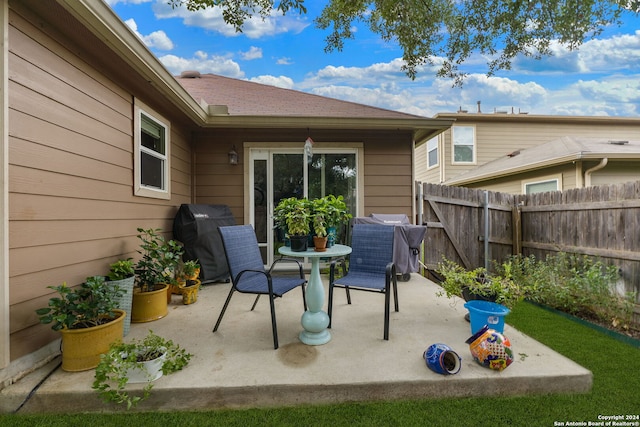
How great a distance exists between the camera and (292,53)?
6.37 meters

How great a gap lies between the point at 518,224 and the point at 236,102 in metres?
5.14

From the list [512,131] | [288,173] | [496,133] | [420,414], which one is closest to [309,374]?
[420,414]

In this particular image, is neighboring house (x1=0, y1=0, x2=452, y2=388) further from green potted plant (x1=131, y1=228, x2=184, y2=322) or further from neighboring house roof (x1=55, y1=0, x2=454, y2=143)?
green potted plant (x1=131, y1=228, x2=184, y2=322)

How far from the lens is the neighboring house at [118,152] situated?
5.93 feet

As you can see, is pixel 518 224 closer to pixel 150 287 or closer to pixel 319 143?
pixel 319 143

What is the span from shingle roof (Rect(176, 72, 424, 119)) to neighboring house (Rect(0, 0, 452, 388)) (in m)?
0.05

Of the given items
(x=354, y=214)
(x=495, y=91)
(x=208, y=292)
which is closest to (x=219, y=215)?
(x=208, y=292)

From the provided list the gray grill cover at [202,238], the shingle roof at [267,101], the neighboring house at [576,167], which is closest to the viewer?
the gray grill cover at [202,238]

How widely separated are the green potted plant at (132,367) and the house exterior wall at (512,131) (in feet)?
29.5

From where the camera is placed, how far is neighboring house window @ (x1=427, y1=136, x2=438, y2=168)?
31.5ft

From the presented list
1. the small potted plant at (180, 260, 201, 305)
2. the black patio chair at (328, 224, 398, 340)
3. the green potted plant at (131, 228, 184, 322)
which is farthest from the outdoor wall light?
the black patio chair at (328, 224, 398, 340)

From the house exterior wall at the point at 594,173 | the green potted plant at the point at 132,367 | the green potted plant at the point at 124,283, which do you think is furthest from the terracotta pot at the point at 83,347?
the house exterior wall at the point at 594,173

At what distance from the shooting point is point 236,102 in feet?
16.2

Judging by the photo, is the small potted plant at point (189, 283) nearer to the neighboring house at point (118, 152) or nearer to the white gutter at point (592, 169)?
the neighboring house at point (118, 152)
